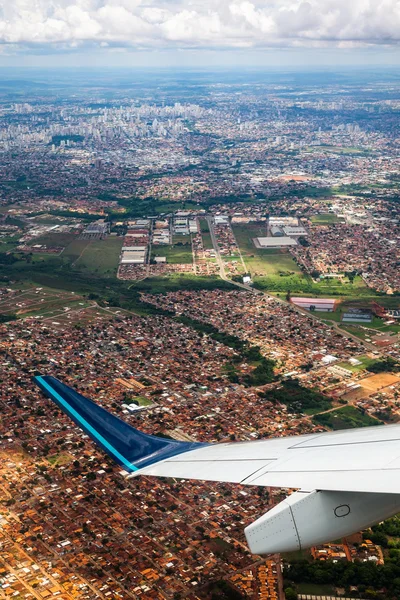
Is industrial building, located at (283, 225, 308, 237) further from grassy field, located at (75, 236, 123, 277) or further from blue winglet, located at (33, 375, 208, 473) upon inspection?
blue winglet, located at (33, 375, 208, 473)

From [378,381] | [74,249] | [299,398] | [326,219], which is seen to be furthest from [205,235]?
[299,398]

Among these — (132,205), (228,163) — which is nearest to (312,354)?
(132,205)

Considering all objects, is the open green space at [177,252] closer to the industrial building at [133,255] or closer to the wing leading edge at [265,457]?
the industrial building at [133,255]

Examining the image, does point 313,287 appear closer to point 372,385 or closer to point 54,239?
point 372,385

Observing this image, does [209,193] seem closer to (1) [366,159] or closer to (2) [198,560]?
(1) [366,159]

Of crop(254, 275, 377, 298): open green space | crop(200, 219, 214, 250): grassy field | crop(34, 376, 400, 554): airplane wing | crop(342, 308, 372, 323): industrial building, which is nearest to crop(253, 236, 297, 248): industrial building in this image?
crop(200, 219, 214, 250): grassy field

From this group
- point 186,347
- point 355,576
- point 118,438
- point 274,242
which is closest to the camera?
point 118,438
